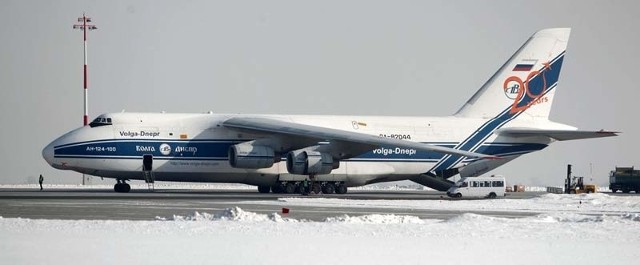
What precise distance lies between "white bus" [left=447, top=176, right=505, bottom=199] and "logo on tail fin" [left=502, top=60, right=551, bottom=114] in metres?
10.0

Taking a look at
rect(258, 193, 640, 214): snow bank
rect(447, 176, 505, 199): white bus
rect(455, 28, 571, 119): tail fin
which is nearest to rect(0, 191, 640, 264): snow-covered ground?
rect(258, 193, 640, 214): snow bank

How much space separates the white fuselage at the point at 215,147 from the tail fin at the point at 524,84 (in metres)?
1.66

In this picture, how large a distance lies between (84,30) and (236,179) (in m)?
21.0

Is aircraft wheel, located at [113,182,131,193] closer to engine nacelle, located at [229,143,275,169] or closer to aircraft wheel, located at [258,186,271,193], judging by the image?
engine nacelle, located at [229,143,275,169]

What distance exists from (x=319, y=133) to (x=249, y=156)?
12.1 feet

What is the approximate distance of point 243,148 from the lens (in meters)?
53.5

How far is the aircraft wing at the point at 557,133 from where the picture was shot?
5659 cm

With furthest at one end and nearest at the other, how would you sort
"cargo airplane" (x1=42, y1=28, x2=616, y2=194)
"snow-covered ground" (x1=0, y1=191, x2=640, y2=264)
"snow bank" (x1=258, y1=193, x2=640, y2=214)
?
1. "cargo airplane" (x1=42, y1=28, x2=616, y2=194)
2. "snow bank" (x1=258, y1=193, x2=640, y2=214)
3. "snow-covered ground" (x1=0, y1=191, x2=640, y2=264)

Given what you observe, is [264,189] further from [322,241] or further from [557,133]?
[322,241]

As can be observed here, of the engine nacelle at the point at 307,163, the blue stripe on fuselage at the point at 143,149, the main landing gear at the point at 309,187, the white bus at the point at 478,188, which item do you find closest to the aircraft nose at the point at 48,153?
the blue stripe on fuselage at the point at 143,149

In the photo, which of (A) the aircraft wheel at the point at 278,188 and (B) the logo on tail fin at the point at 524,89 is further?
(B) the logo on tail fin at the point at 524,89

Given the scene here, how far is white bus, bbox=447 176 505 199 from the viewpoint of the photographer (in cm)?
5125

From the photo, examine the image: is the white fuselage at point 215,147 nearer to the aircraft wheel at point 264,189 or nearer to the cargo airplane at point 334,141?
the cargo airplane at point 334,141

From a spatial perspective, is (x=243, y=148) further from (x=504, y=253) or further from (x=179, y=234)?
(x=504, y=253)
